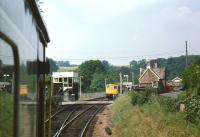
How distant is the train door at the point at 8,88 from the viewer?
116 inches

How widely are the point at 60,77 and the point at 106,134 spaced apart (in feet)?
152

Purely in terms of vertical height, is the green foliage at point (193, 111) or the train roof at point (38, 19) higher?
the train roof at point (38, 19)

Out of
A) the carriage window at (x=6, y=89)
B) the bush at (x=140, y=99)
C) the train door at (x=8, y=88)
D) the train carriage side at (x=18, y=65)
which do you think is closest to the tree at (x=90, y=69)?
the bush at (x=140, y=99)

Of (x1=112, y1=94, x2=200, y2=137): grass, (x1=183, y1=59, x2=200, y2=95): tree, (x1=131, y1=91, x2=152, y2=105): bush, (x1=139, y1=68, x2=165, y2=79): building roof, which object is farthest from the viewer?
(x1=139, y1=68, x2=165, y2=79): building roof

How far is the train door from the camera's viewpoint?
296 centimetres

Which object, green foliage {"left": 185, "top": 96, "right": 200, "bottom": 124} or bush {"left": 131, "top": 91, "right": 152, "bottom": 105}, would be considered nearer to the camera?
green foliage {"left": 185, "top": 96, "right": 200, "bottom": 124}

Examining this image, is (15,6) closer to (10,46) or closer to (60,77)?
(10,46)

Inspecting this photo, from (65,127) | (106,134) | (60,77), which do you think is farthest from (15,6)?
(60,77)

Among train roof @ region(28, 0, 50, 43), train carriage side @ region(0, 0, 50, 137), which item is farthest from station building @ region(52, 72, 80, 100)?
train carriage side @ region(0, 0, 50, 137)

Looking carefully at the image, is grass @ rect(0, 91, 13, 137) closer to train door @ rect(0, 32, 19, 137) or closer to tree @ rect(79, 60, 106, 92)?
train door @ rect(0, 32, 19, 137)

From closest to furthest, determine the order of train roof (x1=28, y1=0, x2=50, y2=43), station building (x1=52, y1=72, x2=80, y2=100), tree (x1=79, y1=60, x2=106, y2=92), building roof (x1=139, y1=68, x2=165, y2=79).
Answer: train roof (x1=28, y1=0, x2=50, y2=43), station building (x1=52, y1=72, x2=80, y2=100), building roof (x1=139, y1=68, x2=165, y2=79), tree (x1=79, y1=60, x2=106, y2=92)

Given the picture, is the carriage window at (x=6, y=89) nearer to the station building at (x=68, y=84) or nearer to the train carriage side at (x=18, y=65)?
the train carriage side at (x=18, y=65)

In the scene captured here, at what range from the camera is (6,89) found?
10.2 feet

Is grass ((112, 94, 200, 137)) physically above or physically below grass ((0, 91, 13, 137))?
below
